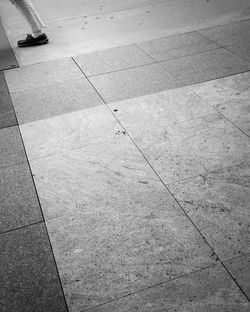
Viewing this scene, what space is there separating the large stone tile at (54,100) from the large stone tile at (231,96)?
1452 mm

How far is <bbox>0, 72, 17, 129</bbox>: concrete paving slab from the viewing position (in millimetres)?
4469

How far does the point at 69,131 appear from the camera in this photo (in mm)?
4199

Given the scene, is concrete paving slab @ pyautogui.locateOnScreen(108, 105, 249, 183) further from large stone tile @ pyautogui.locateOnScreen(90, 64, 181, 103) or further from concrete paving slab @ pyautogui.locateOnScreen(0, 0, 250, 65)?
concrete paving slab @ pyautogui.locateOnScreen(0, 0, 250, 65)

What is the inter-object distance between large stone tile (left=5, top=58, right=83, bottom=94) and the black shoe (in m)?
0.99

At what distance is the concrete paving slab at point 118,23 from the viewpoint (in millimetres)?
6547

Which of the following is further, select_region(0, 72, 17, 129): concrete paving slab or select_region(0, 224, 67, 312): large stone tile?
select_region(0, 72, 17, 129): concrete paving slab

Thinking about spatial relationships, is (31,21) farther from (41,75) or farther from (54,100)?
(54,100)

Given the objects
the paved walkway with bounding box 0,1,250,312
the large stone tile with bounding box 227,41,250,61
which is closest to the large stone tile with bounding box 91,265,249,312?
the paved walkway with bounding box 0,1,250,312

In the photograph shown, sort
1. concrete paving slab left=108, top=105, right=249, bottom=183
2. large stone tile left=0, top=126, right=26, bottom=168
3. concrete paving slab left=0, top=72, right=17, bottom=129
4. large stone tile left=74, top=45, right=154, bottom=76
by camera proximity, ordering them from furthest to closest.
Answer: large stone tile left=74, top=45, right=154, bottom=76 < concrete paving slab left=0, top=72, right=17, bottom=129 < large stone tile left=0, top=126, right=26, bottom=168 < concrete paving slab left=108, top=105, right=249, bottom=183

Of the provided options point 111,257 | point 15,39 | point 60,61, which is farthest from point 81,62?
point 111,257

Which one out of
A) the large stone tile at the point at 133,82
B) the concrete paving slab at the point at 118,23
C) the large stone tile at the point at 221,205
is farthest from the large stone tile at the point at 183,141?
the concrete paving slab at the point at 118,23

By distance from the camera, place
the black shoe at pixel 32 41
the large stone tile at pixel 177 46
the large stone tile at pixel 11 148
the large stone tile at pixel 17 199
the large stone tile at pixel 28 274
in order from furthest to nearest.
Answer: the black shoe at pixel 32 41 < the large stone tile at pixel 177 46 < the large stone tile at pixel 11 148 < the large stone tile at pixel 17 199 < the large stone tile at pixel 28 274

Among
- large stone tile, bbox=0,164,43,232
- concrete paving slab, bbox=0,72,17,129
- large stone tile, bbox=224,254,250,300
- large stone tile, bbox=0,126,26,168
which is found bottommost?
large stone tile, bbox=224,254,250,300

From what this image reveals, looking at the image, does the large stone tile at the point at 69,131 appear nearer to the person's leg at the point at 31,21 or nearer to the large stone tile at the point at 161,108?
the large stone tile at the point at 161,108
